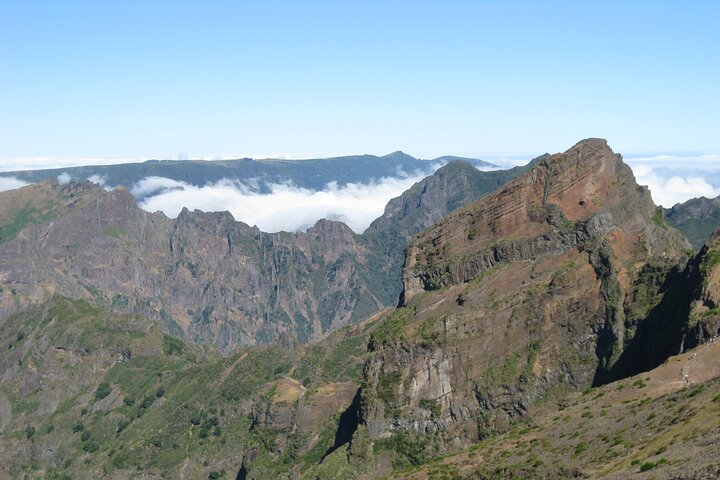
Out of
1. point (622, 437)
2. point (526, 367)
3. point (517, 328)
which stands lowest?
point (526, 367)

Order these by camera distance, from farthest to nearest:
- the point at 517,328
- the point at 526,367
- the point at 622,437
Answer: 1. the point at 517,328
2. the point at 526,367
3. the point at 622,437

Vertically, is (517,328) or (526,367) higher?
(517,328)

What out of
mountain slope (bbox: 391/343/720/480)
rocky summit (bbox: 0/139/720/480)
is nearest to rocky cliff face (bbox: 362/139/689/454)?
rocky summit (bbox: 0/139/720/480)

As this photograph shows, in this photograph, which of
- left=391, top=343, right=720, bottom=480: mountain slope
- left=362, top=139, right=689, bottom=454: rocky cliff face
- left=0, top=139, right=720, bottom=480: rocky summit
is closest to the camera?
left=391, top=343, right=720, bottom=480: mountain slope

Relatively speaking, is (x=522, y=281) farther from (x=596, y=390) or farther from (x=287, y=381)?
(x=287, y=381)

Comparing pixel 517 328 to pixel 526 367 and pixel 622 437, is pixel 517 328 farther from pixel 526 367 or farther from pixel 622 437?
pixel 622 437

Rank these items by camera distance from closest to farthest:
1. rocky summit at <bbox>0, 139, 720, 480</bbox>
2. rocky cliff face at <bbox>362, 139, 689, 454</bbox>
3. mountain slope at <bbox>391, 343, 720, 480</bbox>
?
mountain slope at <bbox>391, 343, 720, 480</bbox>, rocky summit at <bbox>0, 139, 720, 480</bbox>, rocky cliff face at <bbox>362, 139, 689, 454</bbox>

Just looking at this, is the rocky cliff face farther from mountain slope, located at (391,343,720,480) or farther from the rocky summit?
mountain slope, located at (391,343,720,480)

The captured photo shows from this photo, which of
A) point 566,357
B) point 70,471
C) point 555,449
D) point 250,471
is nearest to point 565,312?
point 566,357

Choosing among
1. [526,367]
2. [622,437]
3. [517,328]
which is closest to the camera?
[622,437]

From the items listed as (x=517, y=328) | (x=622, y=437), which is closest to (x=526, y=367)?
(x=517, y=328)
